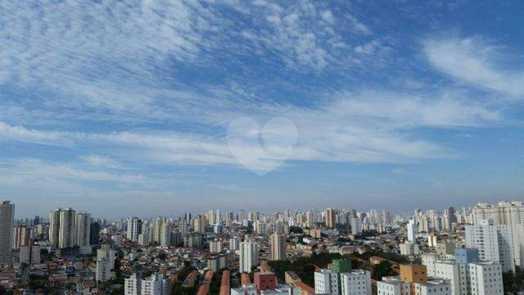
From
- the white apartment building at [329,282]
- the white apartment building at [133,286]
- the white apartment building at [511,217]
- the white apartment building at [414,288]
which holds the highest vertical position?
the white apartment building at [511,217]

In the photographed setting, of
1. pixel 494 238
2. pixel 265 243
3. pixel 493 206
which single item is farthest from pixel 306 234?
pixel 494 238

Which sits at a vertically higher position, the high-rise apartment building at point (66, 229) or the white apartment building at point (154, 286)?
the high-rise apartment building at point (66, 229)

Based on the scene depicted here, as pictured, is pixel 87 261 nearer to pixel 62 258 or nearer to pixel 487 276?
pixel 62 258

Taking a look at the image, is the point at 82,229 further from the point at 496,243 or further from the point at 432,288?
the point at 432,288

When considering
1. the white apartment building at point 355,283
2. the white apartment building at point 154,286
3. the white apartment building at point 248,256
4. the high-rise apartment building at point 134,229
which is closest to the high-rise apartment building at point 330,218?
the high-rise apartment building at point 134,229

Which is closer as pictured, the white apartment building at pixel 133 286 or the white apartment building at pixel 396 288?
the white apartment building at pixel 396 288

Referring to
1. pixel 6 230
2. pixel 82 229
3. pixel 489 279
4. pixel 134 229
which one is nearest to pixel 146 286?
pixel 489 279

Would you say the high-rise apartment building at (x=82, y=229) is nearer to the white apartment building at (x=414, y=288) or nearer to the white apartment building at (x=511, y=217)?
the white apartment building at (x=511, y=217)

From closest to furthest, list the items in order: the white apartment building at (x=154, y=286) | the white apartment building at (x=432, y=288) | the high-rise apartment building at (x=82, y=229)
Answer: the white apartment building at (x=432, y=288), the white apartment building at (x=154, y=286), the high-rise apartment building at (x=82, y=229)
